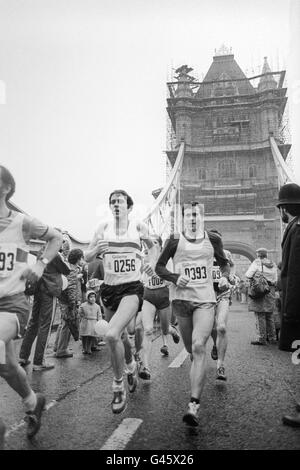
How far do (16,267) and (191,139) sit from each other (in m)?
49.1

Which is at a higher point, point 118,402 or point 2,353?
point 2,353

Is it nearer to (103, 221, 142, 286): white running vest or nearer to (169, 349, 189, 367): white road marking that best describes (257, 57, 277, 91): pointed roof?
(169, 349, 189, 367): white road marking

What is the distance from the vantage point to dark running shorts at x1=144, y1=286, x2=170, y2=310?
593 centimetres

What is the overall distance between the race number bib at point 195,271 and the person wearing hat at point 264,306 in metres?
4.30

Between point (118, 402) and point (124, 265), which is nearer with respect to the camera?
point (118, 402)

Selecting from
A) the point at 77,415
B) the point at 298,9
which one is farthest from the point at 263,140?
the point at 77,415

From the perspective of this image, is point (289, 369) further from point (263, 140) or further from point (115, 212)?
point (263, 140)

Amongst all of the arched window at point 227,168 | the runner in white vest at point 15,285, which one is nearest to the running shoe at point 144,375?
the runner in white vest at point 15,285

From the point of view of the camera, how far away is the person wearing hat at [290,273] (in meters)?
3.52

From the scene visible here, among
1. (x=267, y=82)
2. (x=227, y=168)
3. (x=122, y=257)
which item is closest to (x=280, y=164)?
(x=227, y=168)

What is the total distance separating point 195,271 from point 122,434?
1615 mm

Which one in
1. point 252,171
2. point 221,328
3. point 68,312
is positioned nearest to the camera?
point 221,328

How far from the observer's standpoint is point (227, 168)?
48375mm

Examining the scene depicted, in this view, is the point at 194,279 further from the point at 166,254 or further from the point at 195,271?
the point at 166,254
